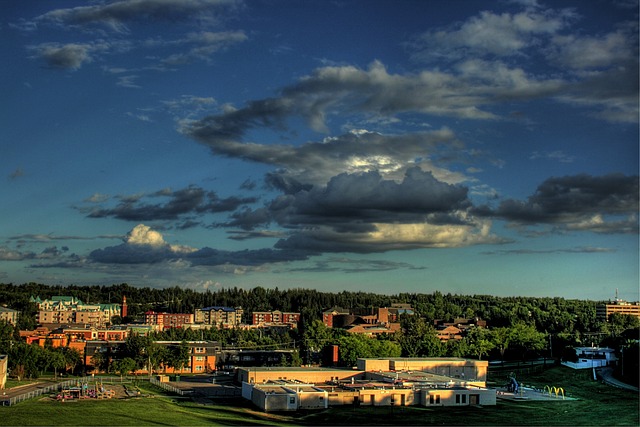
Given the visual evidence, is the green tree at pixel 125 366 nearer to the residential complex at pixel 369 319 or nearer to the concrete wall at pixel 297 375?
the concrete wall at pixel 297 375

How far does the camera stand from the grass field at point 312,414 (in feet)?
128

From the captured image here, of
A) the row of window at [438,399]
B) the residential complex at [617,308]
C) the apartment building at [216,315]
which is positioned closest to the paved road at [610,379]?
the row of window at [438,399]

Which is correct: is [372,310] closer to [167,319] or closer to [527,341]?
[167,319]

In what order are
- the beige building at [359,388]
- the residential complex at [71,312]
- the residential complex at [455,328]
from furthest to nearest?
the residential complex at [71,312], the residential complex at [455,328], the beige building at [359,388]

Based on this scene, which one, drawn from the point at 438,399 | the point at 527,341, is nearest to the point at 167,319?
the point at 527,341

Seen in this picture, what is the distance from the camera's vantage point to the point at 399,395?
47938mm

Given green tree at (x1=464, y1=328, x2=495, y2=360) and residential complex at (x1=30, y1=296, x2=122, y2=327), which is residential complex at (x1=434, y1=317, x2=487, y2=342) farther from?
residential complex at (x1=30, y1=296, x2=122, y2=327)

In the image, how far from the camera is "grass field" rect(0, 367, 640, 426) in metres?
39.0

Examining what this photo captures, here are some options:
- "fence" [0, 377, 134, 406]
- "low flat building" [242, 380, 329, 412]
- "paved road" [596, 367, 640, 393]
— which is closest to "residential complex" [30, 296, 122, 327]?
"fence" [0, 377, 134, 406]

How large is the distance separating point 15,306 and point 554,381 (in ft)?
385

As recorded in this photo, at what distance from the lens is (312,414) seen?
4431 cm

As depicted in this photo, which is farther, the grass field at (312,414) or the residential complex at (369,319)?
the residential complex at (369,319)

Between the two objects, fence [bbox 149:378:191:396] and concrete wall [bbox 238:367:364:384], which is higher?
concrete wall [bbox 238:367:364:384]

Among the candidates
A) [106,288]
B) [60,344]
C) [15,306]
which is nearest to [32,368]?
[60,344]
